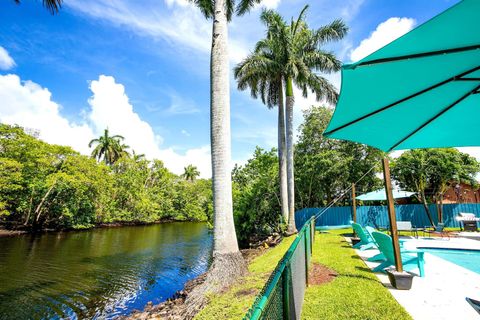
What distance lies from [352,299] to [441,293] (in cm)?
171

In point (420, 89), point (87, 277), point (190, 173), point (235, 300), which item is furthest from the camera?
point (190, 173)

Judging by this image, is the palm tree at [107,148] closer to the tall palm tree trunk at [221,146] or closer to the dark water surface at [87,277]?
the dark water surface at [87,277]

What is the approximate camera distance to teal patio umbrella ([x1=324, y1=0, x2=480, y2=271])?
5.85 feet

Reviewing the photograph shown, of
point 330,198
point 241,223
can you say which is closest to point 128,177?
point 241,223

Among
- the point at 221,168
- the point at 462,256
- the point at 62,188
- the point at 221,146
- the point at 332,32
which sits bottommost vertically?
the point at 462,256

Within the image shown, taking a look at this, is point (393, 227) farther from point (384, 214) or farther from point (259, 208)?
point (384, 214)

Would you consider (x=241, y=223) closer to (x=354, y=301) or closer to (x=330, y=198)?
(x=330, y=198)

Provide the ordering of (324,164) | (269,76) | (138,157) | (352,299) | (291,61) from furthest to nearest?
(138,157)
(324,164)
(269,76)
(291,61)
(352,299)

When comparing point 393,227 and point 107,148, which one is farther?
point 107,148

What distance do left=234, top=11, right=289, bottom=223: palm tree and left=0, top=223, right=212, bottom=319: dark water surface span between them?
731 centimetres

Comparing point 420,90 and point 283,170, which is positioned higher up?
point 283,170

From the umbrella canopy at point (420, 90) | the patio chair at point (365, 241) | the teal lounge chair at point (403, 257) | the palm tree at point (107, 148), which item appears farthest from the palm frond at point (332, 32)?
the palm tree at point (107, 148)

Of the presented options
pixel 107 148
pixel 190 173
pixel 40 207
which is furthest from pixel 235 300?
pixel 190 173

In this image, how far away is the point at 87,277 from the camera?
11.7m
